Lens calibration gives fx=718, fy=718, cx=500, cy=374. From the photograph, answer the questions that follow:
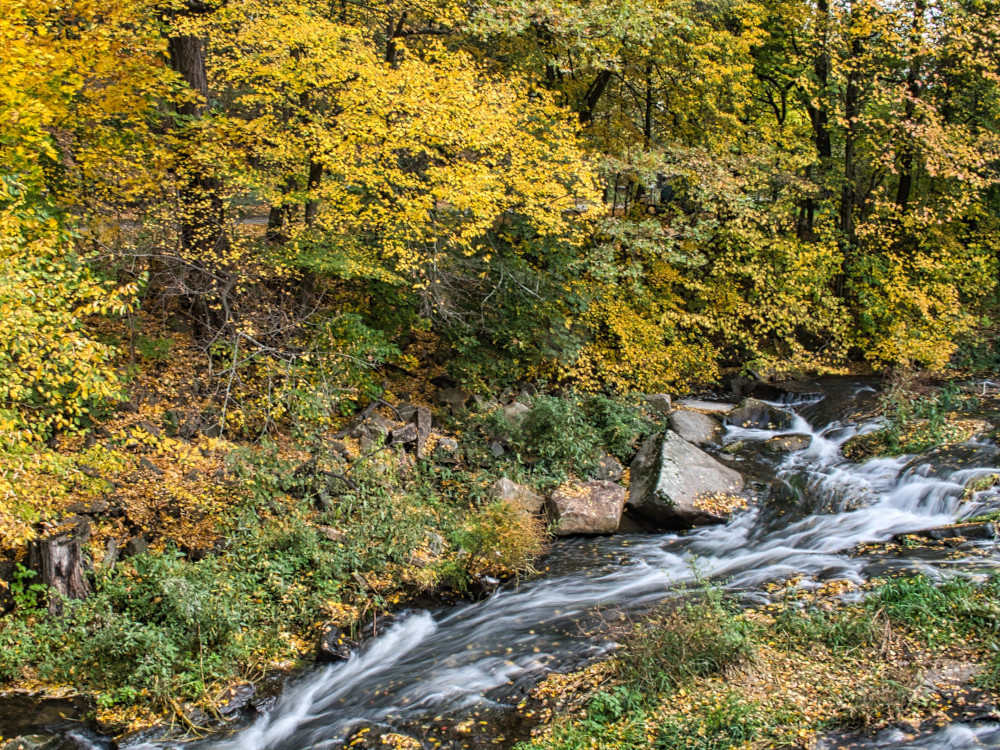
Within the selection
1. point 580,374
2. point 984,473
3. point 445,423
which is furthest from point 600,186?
point 984,473

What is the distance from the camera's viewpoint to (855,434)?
1211cm

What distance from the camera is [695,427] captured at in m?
12.9

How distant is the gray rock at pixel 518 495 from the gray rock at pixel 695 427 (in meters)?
3.38

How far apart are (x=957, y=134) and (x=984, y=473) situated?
8185 mm

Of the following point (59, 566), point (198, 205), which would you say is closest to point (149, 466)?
point (59, 566)

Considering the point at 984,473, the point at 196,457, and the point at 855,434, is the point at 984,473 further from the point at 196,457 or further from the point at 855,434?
the point at 196,457

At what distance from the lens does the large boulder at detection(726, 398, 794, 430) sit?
13312mm

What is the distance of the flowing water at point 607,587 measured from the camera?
6.46m

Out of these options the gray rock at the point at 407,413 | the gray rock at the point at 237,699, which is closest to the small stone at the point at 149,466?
the gray rock at the point at 237,699

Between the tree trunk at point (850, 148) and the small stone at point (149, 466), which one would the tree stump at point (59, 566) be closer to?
the small stone at point (149, 466)

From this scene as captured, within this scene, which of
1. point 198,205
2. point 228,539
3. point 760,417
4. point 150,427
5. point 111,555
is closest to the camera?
point 111,555

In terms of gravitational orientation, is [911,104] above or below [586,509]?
above

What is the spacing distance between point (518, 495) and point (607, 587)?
222 cm

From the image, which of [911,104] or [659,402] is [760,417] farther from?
[911,104]
